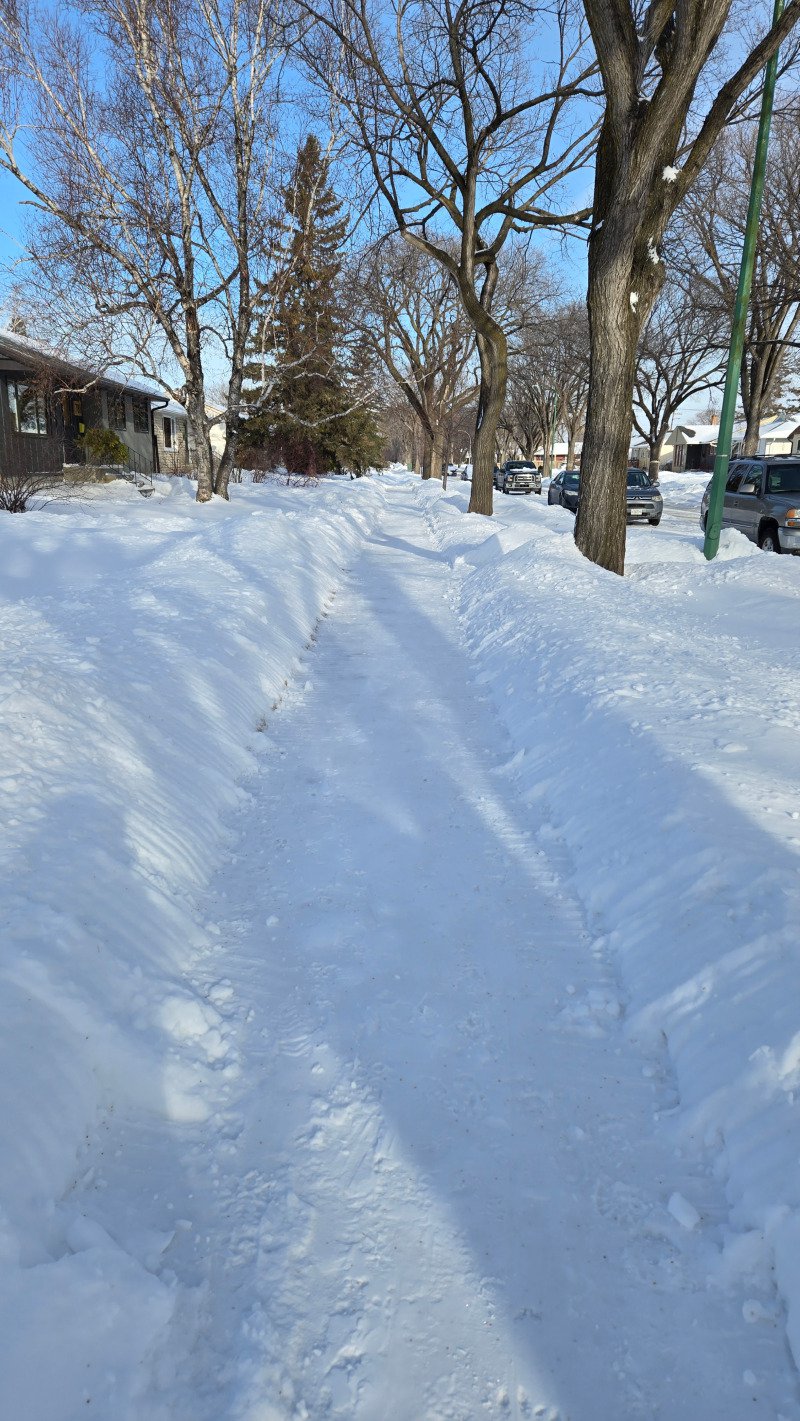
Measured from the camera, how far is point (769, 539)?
48.8 ft

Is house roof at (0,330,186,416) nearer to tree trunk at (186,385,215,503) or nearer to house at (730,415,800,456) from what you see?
tree trunk at (186,385,215,503)

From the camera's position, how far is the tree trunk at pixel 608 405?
931 centimetres

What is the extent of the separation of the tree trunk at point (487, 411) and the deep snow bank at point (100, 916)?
13.7 m

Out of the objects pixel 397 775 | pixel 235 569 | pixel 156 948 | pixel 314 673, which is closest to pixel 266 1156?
pixel 156 948

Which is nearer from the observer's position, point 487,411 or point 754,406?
point 487,411

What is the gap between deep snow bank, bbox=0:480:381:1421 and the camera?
1787 mm

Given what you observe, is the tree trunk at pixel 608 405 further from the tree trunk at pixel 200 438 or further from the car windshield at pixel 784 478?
the tree trunk at pixel 200 438

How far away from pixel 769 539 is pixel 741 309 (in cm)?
453

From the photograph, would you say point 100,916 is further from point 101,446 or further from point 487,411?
point 101,446

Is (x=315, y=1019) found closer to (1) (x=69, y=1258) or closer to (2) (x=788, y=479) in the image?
(1) (x=69, y=1258)

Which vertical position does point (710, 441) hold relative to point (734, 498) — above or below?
above

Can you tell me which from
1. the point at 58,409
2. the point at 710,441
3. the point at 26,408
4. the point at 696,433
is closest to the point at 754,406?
the point at 58,409

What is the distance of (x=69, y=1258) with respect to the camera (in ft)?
6.16

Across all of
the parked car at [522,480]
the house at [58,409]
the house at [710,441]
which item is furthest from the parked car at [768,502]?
the house at [710,441]
